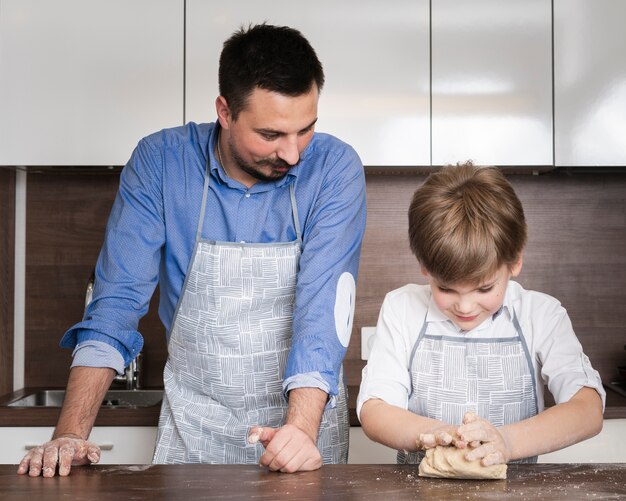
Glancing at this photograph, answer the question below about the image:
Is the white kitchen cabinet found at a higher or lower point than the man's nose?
lower

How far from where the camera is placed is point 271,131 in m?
1.42

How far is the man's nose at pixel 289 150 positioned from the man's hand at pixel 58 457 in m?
0.55

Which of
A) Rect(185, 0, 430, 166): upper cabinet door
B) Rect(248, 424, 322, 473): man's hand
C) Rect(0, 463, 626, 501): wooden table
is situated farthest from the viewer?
Rect(185, 0, 430, 166): upper cabinet door

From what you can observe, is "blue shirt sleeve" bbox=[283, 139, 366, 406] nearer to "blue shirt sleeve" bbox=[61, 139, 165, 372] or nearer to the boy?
the boy

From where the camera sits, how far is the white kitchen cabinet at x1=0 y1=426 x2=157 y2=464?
213 centimetres

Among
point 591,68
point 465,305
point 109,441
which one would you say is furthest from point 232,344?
point 591,68

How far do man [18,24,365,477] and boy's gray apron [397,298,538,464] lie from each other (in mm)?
146

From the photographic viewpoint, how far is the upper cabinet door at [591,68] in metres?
2.27

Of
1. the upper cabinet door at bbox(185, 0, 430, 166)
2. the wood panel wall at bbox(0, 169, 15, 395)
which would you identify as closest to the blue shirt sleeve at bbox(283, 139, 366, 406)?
the upper cabinet door at bbox(185, 0, 430, 166)

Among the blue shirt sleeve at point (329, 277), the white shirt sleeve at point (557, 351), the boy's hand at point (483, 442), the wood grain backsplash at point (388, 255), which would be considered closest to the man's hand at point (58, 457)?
the blue shirt sleeve at point (329, 277)

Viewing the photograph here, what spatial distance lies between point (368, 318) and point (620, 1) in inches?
44.4

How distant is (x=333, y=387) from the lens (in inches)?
52.3

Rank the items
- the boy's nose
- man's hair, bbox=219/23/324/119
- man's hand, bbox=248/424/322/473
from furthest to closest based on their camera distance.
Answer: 1. man's hair, bbox=219/23/324/119
2. the boy's nose
3. man's hand, bbox=248/424/322/473

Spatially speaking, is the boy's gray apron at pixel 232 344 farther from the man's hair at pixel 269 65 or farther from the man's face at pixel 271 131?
the man's hair at pixel 269 65
